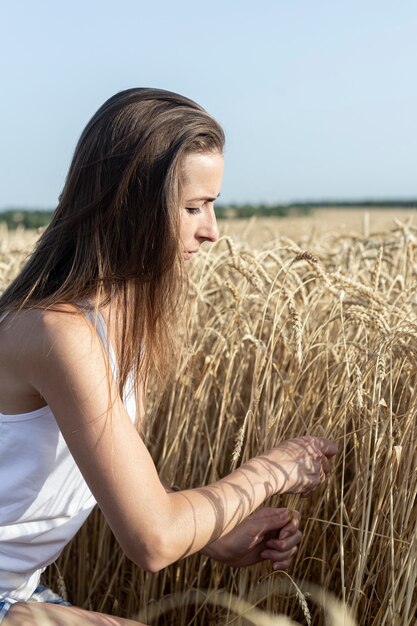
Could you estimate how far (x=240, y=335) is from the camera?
6.50ft

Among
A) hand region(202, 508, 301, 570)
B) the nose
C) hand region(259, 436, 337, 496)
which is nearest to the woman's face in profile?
the nose

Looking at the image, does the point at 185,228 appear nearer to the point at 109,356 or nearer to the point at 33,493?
the point at 109,356

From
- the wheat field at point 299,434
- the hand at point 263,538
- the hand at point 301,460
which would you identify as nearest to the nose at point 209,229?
the wheat field at point 299,434

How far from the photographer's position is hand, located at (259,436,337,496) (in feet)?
4.07

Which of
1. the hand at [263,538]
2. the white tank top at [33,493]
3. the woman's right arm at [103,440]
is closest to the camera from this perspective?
the woman's right arm at [103,440]

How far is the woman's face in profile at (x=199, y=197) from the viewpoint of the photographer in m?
1.20

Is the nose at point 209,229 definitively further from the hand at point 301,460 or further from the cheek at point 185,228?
the hand at point 301,460

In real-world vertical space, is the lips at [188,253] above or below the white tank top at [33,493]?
above

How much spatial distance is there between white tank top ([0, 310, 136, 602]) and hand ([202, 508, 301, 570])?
0.26 meters

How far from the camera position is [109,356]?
114 centimetres

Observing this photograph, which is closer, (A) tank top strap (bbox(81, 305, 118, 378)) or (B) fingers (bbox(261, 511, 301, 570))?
(A) tank top strap (bbox(81, 305, 118, 378))

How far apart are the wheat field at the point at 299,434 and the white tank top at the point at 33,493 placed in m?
0.29

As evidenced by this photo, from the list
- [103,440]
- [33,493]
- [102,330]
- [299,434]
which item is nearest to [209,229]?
[102,330]

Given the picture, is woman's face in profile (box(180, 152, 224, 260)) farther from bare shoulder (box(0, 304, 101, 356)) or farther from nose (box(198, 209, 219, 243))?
bare shoulder (box(0, 304, 101, 356))
